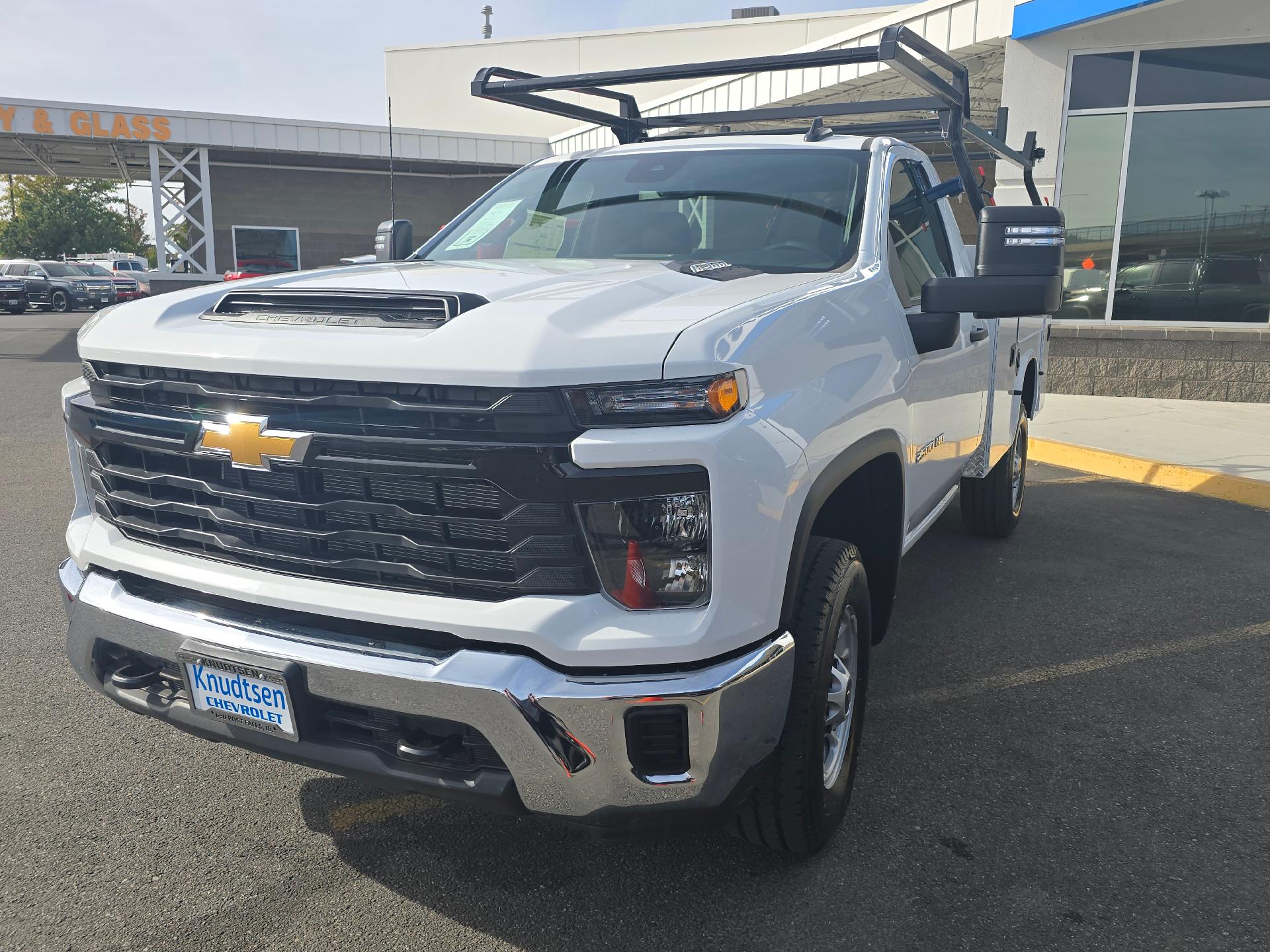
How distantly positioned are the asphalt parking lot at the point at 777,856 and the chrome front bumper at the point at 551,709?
397 millimetres

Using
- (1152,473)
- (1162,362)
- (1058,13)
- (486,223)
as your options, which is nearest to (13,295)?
(1058,13)

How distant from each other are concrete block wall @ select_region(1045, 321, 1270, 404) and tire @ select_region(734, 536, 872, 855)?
997cm

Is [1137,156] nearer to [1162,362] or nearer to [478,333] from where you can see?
[1162,362]

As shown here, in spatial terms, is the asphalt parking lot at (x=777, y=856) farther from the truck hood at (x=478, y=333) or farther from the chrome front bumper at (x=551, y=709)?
the truck hood at (x=478, y=333)

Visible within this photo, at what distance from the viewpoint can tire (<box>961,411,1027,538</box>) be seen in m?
5.68

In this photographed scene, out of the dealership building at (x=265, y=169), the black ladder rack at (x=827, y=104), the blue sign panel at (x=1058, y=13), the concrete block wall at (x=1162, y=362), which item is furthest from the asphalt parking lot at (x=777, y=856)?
the dealership building at (x=265, y=169)

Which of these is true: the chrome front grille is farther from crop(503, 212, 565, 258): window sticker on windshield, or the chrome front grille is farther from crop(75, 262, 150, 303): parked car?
crop(75, 262, 150, 303): parked car

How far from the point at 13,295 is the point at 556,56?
19.0 metres

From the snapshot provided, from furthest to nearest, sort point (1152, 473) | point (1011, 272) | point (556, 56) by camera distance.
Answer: point (556, 56) → point (1152, 473) → point (1011, 272)

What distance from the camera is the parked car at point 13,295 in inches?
1248

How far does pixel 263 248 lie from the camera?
77.0 feet

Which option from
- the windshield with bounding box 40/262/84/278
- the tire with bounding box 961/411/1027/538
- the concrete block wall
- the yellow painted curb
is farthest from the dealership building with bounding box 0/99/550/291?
the tire with bounding box 961/411/1027/538

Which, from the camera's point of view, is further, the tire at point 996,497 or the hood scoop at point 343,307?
the tire at point 996,497

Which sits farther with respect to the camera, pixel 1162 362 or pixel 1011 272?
pixel 1162 362
